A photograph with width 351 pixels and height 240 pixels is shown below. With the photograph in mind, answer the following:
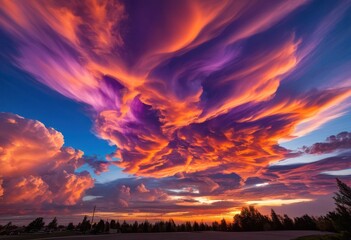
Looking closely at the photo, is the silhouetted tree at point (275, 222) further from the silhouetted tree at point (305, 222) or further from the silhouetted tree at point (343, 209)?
the silhouetted tree at point (343, 209)

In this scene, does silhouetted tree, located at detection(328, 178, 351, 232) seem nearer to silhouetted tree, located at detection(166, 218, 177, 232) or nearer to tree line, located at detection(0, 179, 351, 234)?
tree line, located at detection(0, 179, 351, 234)

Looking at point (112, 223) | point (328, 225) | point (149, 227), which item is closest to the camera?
point (328, 225)

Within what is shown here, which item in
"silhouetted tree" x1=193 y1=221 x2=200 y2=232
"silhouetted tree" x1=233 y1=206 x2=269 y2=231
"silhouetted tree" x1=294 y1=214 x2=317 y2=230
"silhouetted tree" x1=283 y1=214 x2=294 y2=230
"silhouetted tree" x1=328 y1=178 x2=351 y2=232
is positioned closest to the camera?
"silhouetted tree" x1=328 y1=178 x2=351 y2=232

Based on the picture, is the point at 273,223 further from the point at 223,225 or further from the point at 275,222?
the point at 223,225

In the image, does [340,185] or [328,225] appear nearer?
[340,185]

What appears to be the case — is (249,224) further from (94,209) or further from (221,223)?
(94,209)

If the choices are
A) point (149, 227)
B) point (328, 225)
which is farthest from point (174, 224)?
point (328, 225)

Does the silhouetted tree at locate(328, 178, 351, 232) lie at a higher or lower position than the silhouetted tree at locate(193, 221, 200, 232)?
lower

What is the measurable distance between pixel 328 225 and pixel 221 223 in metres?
94.4

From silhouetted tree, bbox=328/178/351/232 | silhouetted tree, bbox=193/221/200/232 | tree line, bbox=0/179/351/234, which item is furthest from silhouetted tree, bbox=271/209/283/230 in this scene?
silhouetted tree, bbox=328/178/351/232

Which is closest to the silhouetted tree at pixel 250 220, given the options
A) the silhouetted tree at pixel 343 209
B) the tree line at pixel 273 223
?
the tree line at pixel 273 223

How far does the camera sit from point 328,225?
7181 centimetres

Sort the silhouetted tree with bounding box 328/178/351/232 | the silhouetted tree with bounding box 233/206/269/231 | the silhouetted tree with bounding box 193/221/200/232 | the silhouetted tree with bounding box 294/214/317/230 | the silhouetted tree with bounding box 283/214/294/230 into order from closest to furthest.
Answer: the silhouetted tree with bounding box 328/178/351/232
the silhouetted tree with bounding box 294/214/317/230
the silhouetted tree with bounding box 283/214/294/230
the silhouetted tree with bounding box 233/206/269/231
the silhouetted tree with bounding box 193/221/200/232

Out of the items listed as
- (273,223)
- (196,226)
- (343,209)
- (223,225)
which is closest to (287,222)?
(273,223)
